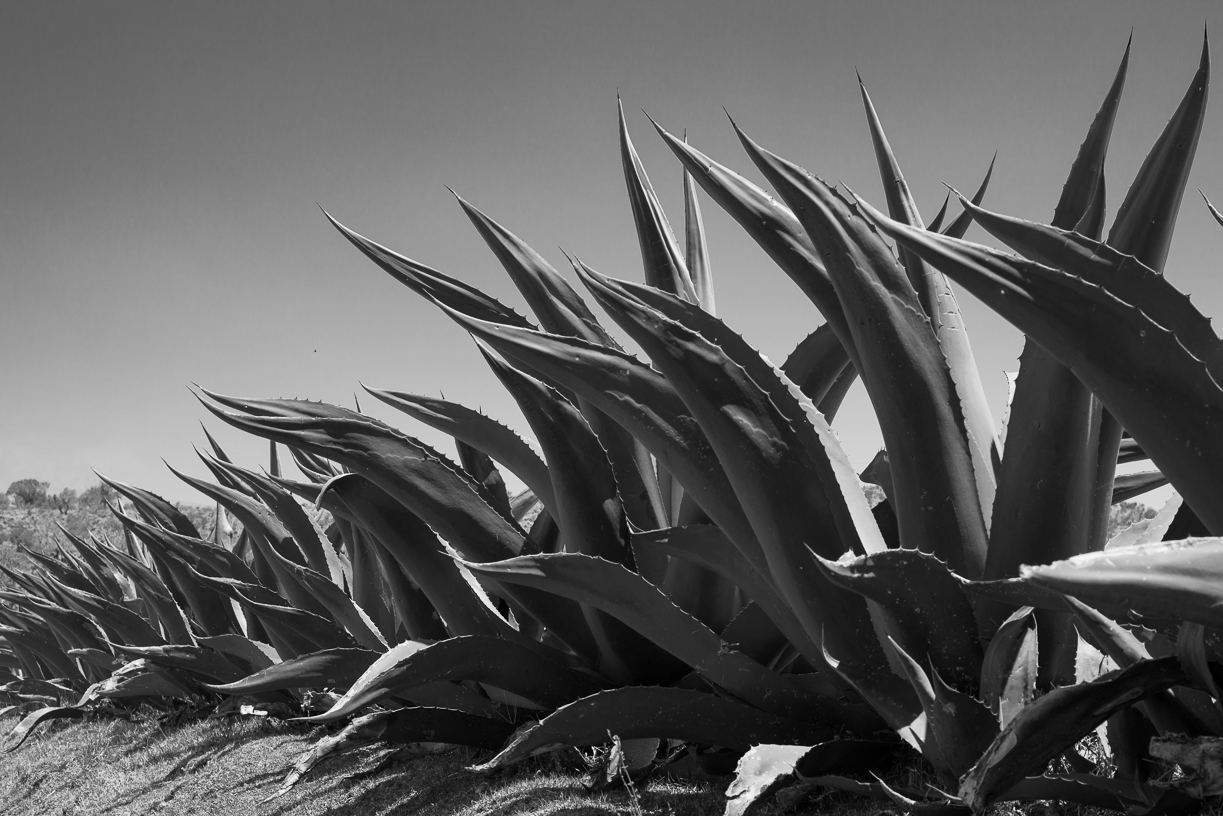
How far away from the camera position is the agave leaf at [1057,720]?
1174mm

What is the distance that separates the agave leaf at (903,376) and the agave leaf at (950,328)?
0.06m

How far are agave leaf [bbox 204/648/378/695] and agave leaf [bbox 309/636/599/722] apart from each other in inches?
14.8

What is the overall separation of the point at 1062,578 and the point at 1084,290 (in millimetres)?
422

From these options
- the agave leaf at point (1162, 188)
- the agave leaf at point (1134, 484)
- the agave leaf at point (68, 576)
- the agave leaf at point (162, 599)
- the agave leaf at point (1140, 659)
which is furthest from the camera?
the agave leaf at point (68, 576)

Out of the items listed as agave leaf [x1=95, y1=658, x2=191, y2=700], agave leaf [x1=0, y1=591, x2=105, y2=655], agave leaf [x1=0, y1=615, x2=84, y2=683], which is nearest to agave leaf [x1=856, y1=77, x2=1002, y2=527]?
agave leaf [x1=95, y1=658, x2=191, y2=700]

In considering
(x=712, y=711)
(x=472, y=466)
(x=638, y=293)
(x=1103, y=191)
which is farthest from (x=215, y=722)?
(x=1103, y=191)

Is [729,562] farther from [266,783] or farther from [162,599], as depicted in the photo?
[162,599]

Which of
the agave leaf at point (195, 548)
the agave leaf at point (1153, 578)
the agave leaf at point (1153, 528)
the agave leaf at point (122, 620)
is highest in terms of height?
the agave leaf at point (195, 548)

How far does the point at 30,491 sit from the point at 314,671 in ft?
87.0

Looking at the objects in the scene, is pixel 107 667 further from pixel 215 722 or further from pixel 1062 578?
pixel 1062 578

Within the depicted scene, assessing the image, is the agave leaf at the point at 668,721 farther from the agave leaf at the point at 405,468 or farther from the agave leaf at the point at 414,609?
the agave leaf at the point at 414,609

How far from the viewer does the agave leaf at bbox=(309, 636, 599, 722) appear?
1.98 metres

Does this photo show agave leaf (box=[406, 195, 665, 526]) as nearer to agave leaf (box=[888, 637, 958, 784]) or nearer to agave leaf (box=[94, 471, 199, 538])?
agave leaf (box=[888, 637, 958, 784])

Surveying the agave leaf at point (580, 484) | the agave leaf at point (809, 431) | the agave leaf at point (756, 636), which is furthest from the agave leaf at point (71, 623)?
the agave leaf at point (809, 431)
